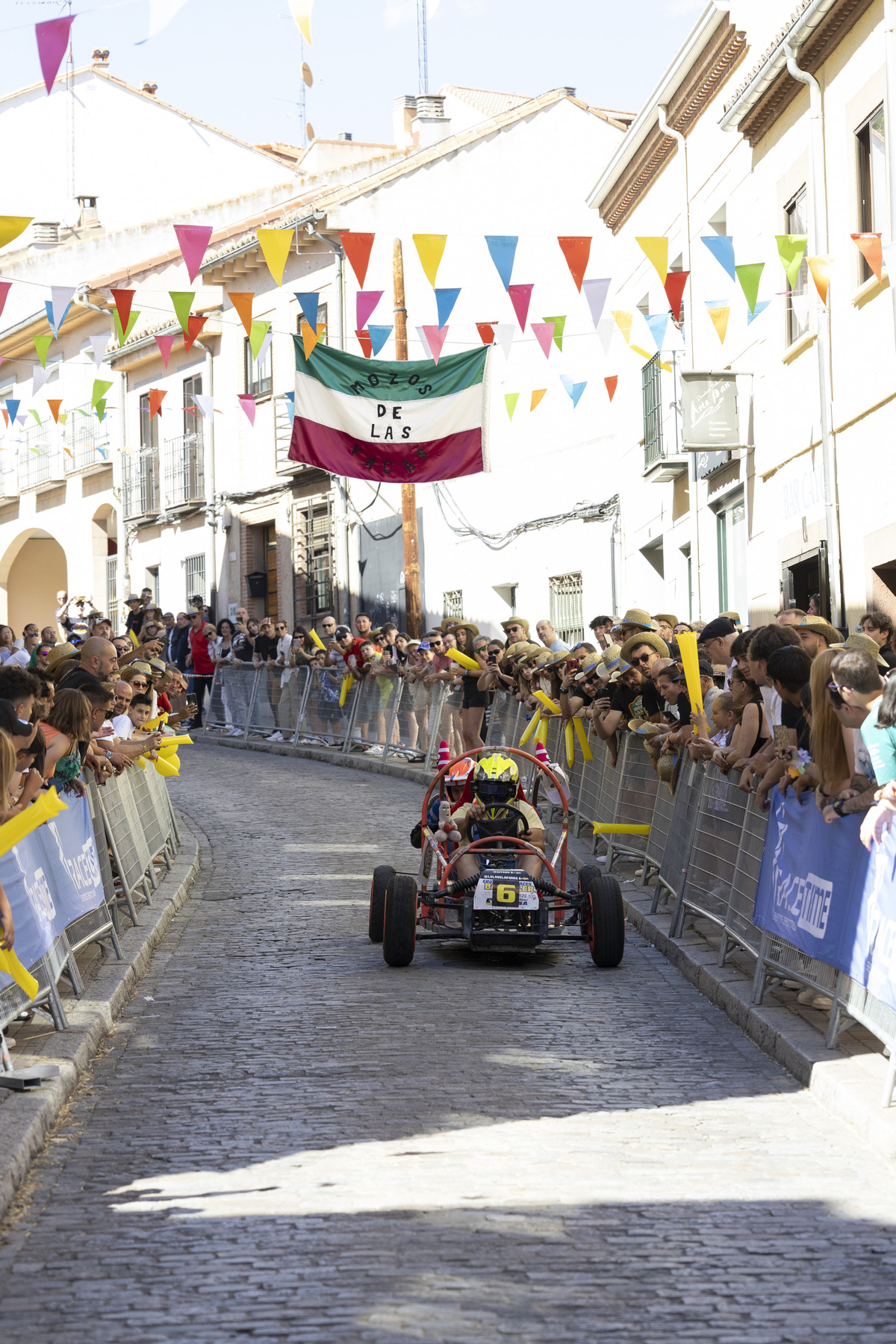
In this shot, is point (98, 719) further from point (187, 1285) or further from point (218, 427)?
point (218, 427)

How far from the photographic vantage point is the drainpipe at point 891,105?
1388 centimetres

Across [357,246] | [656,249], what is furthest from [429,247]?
[656,249]

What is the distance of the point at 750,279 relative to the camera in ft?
47.9

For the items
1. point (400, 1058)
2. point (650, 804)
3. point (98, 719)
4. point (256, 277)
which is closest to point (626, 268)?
point (256, 277)

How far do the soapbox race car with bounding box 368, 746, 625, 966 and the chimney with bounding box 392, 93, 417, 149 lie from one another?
28194mm

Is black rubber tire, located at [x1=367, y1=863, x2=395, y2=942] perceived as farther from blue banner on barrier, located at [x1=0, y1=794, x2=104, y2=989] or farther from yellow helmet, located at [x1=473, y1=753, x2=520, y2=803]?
blue banner on barrier, located at [x1=0, y1=794, x2=104, y2=989]

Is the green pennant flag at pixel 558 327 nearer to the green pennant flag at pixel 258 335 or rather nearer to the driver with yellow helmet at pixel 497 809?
the green pennant flag at pixel 258 335

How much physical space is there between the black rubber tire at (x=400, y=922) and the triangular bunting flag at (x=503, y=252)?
6.81m

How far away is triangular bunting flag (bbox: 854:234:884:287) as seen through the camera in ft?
45.3

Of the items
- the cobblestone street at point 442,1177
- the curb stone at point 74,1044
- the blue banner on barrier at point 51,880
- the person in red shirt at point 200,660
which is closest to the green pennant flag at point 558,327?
the curb stone at point 74,1044

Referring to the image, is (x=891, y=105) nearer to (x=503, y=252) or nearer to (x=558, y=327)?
(x=503, y=252)

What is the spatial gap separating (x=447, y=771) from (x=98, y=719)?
85.8 inches

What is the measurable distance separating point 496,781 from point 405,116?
28.9 metres

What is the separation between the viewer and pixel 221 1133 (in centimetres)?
622
